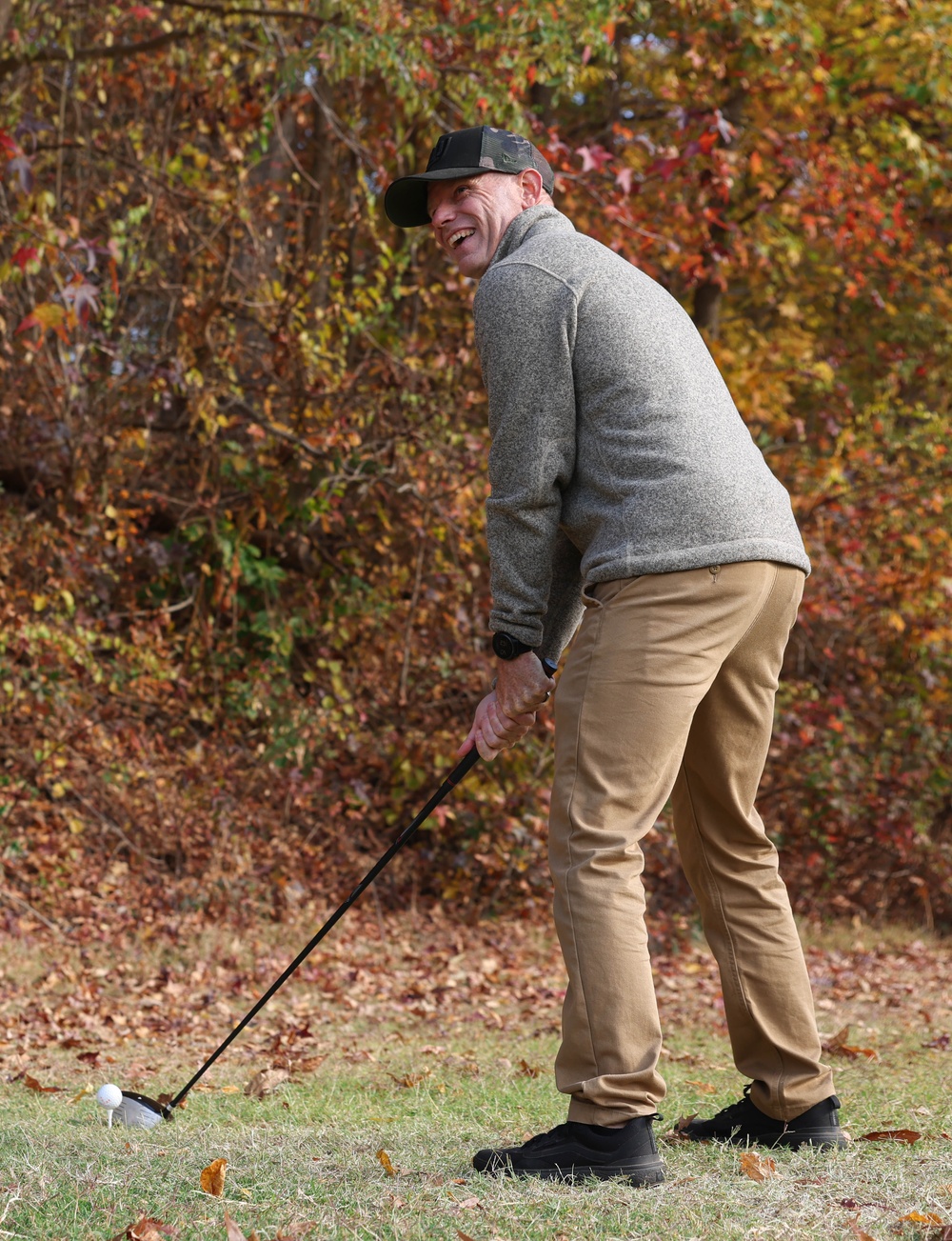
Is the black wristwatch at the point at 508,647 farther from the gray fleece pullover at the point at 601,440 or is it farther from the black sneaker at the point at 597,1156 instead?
the black sneaker at the point at 597,1156

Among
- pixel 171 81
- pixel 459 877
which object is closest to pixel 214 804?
pixel 459 877

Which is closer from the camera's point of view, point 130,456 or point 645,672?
point 645,672

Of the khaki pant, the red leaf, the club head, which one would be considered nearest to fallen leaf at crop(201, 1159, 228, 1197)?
the khaki pant

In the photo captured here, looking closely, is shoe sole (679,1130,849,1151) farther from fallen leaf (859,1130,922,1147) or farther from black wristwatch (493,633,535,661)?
black wristwatch (493,633,535,661)

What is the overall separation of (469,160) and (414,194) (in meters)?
0.17

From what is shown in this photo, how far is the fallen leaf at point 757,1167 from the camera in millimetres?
2732

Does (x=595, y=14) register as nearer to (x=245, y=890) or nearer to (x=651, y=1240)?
(x=245, y=890)

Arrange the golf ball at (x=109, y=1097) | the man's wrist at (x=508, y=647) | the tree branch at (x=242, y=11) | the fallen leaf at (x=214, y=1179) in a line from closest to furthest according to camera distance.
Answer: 1. the fallen leaf at (x=214, y=1179)
2. the man's wrist at (x=508, y=647)
3. the golf ball at (x=109, y=1097)
4. the tree branch at (x=242, y=11)

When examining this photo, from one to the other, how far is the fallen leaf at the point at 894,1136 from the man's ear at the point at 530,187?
7.49 feet

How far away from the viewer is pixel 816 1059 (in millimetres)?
3092

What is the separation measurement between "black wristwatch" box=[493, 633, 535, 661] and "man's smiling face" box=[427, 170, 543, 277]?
33.7 inches

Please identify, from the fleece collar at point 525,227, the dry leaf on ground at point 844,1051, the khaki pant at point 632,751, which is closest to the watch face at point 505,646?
the khaki pant at point 632,751

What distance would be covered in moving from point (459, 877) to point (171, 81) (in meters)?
4.76

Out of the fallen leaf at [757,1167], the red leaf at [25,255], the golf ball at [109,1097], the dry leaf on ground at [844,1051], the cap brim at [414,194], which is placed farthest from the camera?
the red leaf at [25,255]
